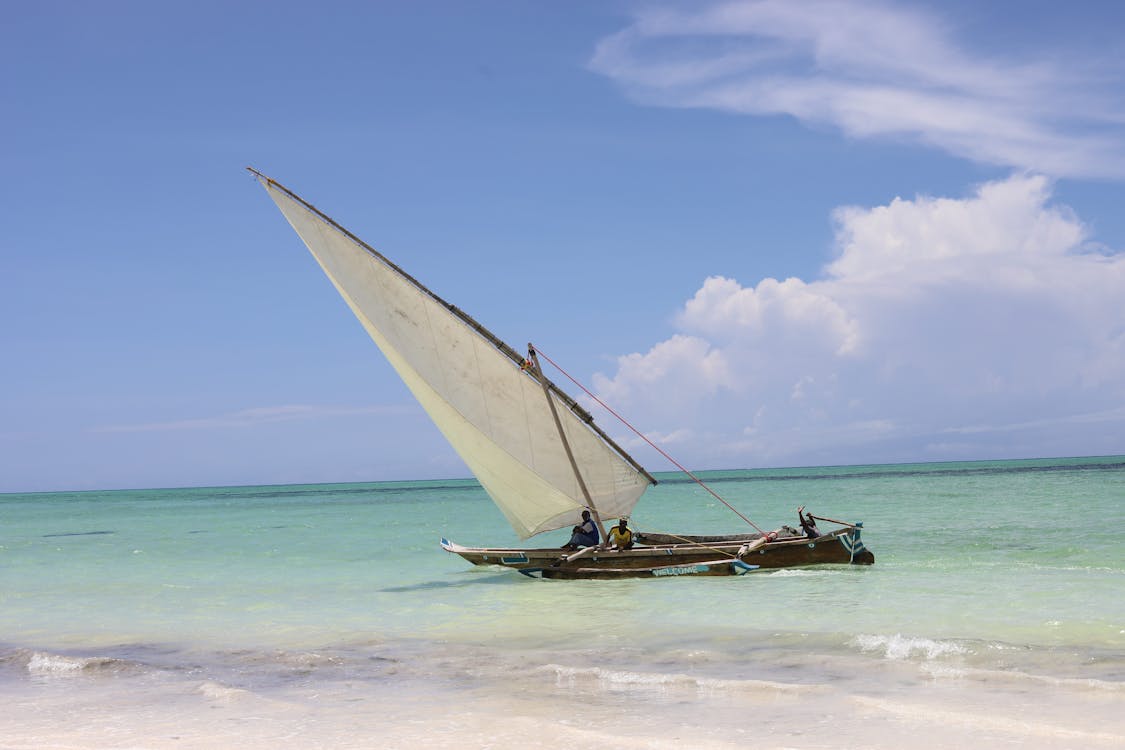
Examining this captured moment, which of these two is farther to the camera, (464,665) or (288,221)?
(288,221)

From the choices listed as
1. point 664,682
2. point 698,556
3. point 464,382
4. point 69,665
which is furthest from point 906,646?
point 464,382

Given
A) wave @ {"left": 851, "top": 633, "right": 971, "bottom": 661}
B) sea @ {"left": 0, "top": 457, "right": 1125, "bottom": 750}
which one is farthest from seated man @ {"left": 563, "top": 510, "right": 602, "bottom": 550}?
wave @ {"left": 851, "top": 633, "right": 971, "bottom": 661}

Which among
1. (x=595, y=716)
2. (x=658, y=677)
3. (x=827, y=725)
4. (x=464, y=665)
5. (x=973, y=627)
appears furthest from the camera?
(x=973, y=627)

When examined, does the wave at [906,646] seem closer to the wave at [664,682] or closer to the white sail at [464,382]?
the wave at [664,682]

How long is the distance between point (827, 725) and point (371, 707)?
4491 mm

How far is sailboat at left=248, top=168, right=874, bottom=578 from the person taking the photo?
68.7 feet

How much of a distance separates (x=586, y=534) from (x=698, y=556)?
2474 millimetres

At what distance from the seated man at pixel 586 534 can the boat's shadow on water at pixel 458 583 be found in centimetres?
176

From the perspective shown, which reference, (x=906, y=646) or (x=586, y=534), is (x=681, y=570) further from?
(x=906, y=646)

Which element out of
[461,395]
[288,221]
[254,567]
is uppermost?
[288,221]

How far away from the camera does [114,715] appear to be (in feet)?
34.1

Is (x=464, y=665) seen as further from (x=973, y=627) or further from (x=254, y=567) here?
(x=254, y=567)

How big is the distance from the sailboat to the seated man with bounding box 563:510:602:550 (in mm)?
157

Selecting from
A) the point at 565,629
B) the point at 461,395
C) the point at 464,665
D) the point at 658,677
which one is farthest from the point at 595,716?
the point at 461,395
